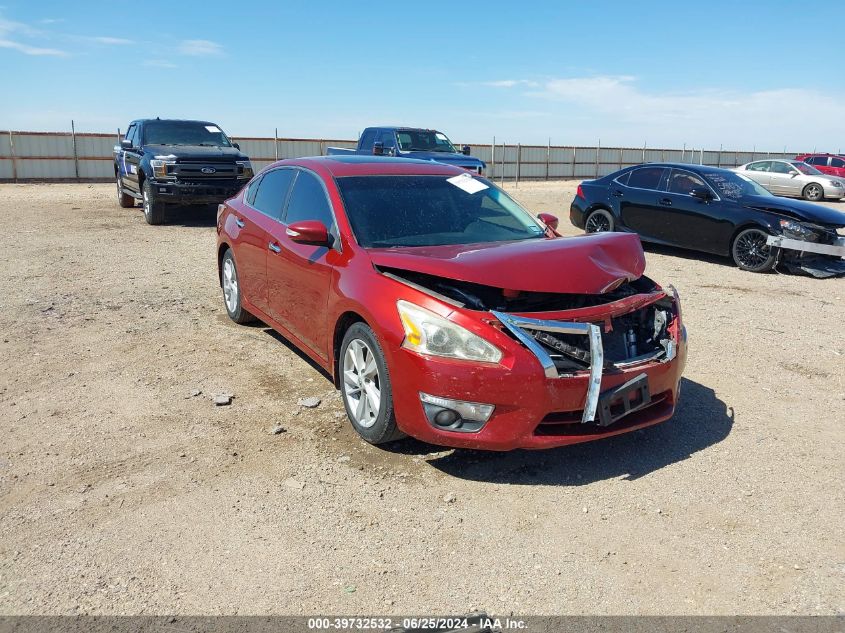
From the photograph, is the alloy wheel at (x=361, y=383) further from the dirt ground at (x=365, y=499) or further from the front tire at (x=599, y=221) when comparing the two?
the front tire at (x=599, y=221)

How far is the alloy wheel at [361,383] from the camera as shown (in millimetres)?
4066

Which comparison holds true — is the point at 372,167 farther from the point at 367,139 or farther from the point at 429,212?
the point at 367,139

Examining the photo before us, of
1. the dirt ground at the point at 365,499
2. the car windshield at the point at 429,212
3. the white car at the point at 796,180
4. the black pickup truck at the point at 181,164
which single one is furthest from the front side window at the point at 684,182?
the white car at the point at 796,180

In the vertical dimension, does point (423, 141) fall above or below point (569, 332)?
above

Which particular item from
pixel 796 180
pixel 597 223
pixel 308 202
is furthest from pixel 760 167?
pixel 308 202

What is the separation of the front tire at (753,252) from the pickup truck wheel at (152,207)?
34.4 ft

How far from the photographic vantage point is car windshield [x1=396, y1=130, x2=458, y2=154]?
1663 cm

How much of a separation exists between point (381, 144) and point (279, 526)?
46.7ft

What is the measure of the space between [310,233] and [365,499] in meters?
1.75

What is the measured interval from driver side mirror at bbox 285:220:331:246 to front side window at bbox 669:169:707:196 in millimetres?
8207

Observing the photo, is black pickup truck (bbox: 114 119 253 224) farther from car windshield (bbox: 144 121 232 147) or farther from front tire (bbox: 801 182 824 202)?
front tire (bbox: 801 182 824 202)

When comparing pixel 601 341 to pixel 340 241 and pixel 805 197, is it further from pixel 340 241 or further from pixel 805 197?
pixel 805 197

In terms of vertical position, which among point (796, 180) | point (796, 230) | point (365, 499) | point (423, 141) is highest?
point (423, 141)

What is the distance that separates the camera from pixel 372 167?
5.27 metres
